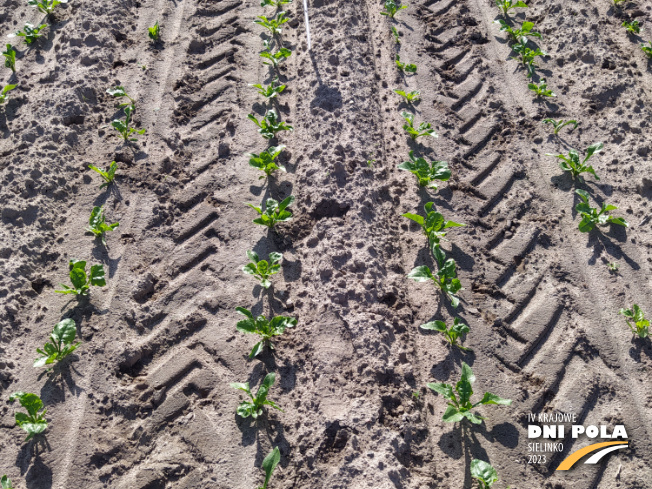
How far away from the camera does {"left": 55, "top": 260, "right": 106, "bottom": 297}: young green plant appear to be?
2.80 meters

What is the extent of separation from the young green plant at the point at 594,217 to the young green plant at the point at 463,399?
124 centimetres

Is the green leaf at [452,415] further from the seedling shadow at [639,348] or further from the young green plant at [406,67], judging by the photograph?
the young green plant at [406,67]

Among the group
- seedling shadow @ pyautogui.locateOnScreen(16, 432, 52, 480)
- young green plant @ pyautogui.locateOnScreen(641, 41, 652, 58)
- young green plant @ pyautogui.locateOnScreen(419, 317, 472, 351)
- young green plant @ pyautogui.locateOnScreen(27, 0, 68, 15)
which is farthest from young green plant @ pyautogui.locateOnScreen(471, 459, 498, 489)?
young green plant @ pyautogui.locateOnScreen(27, 0, 68, 15)

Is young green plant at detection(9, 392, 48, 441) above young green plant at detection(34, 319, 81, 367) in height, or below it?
below

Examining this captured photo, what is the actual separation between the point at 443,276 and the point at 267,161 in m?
1.33

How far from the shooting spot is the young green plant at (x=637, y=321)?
8.52 ft

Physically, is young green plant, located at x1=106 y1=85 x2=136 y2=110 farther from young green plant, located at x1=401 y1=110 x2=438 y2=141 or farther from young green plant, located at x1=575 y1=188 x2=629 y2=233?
young green plant, located at x1=575 y1=188 x2=629 y2=233

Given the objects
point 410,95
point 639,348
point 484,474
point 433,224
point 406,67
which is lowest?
point 484,474

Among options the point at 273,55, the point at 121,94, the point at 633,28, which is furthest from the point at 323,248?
the point at 633,28

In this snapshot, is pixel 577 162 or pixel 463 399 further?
pixel 577 162

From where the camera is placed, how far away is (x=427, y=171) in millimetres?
3199

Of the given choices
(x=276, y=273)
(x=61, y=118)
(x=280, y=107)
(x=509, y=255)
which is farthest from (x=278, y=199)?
(x=61, y=118)

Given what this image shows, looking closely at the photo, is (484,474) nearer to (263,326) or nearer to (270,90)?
(263,326)

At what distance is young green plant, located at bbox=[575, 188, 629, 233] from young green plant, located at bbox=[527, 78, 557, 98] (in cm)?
101
